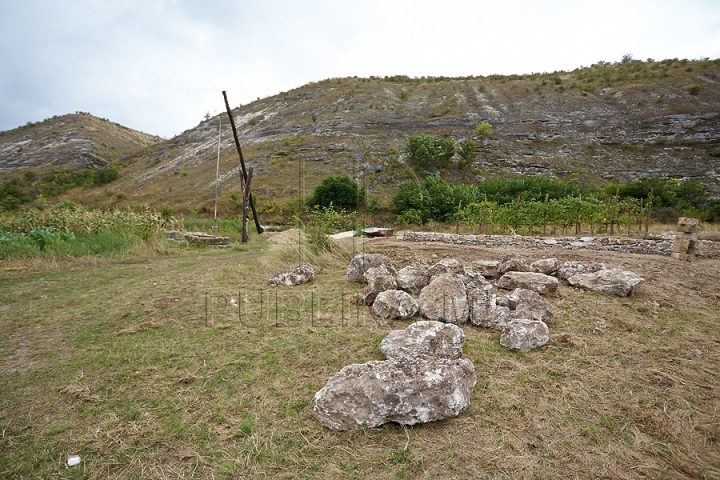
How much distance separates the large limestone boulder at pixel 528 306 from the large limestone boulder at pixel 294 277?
11.5 ft

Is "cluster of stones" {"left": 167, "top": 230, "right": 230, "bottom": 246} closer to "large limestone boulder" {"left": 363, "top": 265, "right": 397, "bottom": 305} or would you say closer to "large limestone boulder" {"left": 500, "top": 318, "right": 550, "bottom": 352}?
"large limestone boulder" {"left": 363, "top": 265, "right": 397, "bottom": 305}

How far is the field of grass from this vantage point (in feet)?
6.10

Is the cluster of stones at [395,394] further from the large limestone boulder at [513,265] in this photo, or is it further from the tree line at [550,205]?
the tree line at [550,205]

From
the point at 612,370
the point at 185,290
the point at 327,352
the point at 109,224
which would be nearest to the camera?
the point at 612,370

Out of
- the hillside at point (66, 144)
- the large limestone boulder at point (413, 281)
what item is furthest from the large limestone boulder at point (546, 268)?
the hillside at point (66, 144)

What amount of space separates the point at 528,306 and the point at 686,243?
6.77 metres

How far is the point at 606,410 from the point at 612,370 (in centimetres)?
71

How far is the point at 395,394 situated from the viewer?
2115 millimetres

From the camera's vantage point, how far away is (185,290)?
17.6 ft

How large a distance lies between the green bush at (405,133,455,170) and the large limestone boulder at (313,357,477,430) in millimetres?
26667

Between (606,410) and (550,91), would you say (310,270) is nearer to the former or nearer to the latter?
(606,410)

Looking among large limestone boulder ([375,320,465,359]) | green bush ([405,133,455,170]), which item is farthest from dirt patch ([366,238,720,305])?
green bush ([405,133,455,170])

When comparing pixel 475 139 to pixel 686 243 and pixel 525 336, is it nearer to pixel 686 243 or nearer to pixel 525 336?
pixel 686 243

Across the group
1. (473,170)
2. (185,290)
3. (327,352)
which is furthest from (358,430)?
(473,170)
